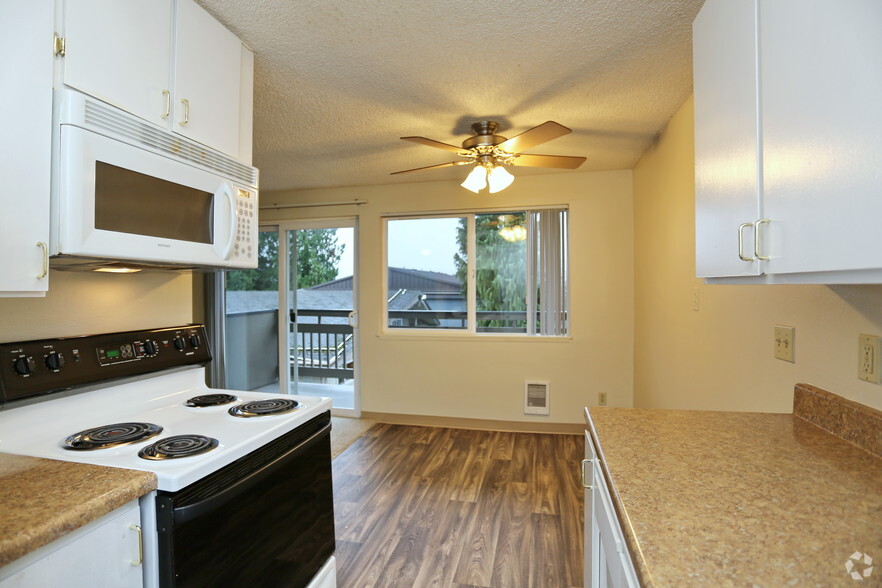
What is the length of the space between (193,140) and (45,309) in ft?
2.23

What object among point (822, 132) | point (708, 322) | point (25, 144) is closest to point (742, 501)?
point (822, 132)

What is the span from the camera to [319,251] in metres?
4.21

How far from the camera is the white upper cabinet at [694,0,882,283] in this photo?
2.08 ft

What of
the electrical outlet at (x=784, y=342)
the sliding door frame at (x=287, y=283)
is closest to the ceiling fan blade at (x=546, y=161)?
the electrical outlet at (x=784, y=342)

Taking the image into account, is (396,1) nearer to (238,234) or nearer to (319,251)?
(238,234)

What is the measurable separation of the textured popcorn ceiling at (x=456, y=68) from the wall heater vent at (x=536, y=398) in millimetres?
1966

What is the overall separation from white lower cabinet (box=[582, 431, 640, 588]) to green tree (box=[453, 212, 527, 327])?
2439mm

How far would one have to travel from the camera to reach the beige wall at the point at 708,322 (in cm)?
116

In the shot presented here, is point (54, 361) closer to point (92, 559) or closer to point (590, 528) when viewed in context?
point (92, 559)

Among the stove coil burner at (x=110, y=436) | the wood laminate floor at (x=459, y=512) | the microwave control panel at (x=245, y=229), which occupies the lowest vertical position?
the wood laminate floor at (x=459, y=512)

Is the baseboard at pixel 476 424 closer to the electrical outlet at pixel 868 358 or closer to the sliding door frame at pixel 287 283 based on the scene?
the sliding door frame at pixel 287 283

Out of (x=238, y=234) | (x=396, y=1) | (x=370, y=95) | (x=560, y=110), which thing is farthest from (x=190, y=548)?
(x=560, y=110)

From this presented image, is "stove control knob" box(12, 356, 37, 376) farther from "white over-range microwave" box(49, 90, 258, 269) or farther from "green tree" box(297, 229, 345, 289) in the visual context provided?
"green tree" box(297, 229, 345, 289)

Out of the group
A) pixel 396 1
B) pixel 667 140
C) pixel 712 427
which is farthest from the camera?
pixel 667 140
